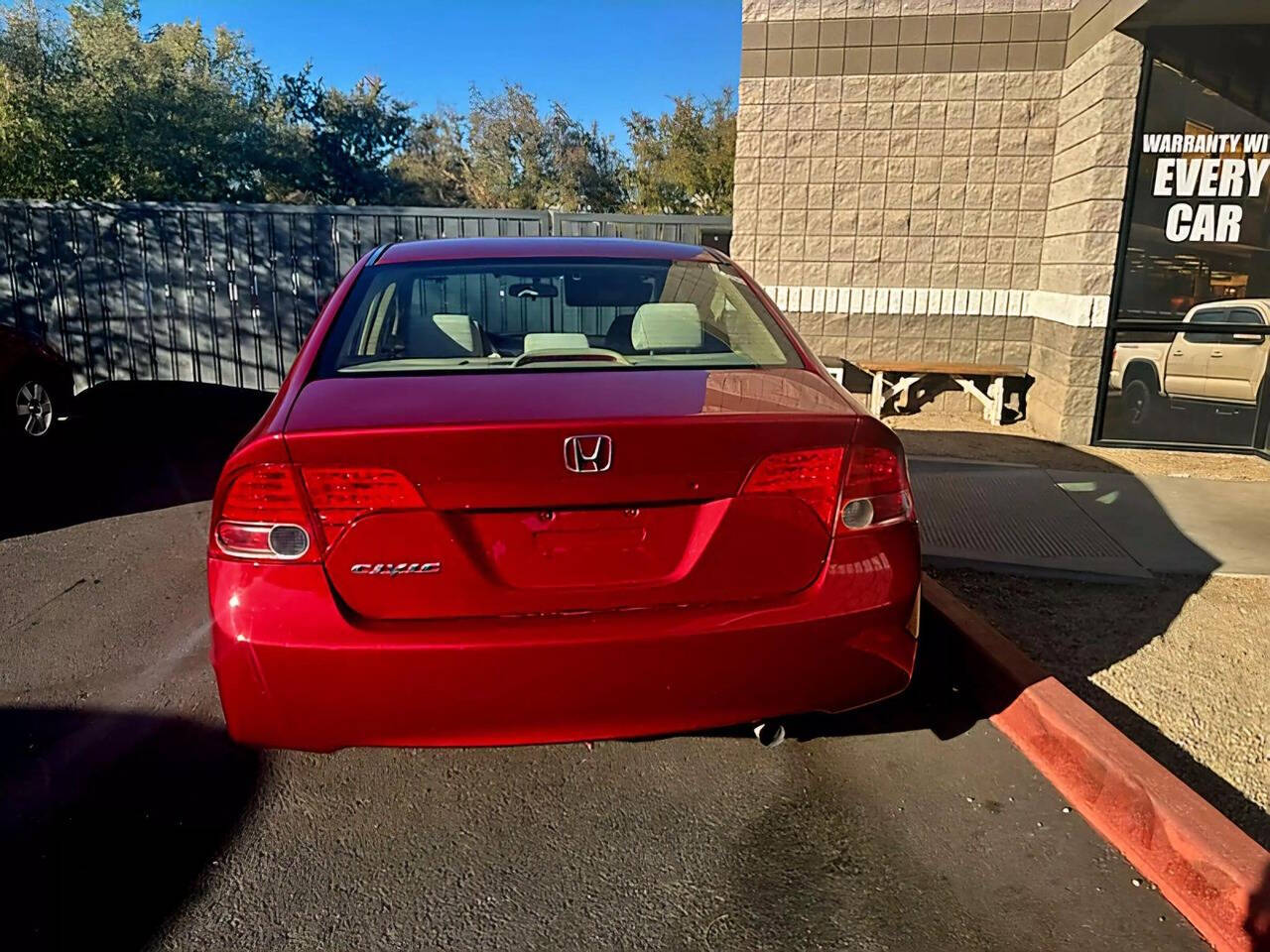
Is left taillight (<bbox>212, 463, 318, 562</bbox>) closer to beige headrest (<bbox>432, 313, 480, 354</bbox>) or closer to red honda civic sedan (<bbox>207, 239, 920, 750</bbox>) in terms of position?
red honda civic sedan (<bbox>207, 239, 920, 750</bbox>)

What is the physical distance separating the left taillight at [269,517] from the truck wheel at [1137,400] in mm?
7217

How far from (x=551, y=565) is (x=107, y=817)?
1.61 m

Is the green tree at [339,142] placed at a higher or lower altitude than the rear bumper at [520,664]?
higher

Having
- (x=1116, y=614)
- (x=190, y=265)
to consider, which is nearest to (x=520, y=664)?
(x=1116, y=614)

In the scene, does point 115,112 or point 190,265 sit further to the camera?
point 115,112

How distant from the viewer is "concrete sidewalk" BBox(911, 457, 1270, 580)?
15.7 feet

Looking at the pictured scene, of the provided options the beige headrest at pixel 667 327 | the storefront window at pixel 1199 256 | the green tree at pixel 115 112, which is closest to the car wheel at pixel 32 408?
the beige headrest at pixel 667 327

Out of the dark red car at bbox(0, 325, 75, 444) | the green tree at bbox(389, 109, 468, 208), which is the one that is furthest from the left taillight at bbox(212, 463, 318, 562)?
the green tree at bbox(389, 109, 468, 208)

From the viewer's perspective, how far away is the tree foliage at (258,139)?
717 inches

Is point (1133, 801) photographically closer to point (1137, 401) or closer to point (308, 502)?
point (308, 502)

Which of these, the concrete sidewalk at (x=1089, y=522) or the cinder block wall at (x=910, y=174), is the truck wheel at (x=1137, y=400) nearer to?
the cinder block wall at (x=910, y=174)

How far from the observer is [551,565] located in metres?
2.39

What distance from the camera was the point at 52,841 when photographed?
8.90 ft

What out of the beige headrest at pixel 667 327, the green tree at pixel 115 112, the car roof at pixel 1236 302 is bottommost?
the car roof at pixel 1236 302
